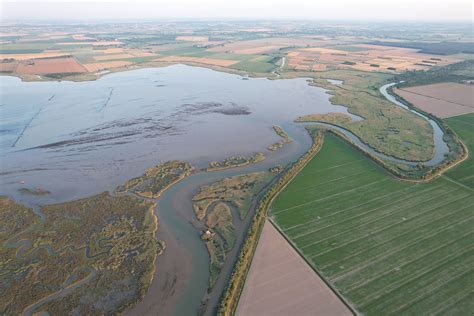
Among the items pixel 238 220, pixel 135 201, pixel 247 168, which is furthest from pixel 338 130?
pixel 135 201

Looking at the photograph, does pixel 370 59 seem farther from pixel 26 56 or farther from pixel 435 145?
pixel 26 56

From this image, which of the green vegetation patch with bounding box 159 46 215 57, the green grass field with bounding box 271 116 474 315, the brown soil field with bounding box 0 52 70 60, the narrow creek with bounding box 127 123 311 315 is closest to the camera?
the green grass field with bounding box 271 116 474 315

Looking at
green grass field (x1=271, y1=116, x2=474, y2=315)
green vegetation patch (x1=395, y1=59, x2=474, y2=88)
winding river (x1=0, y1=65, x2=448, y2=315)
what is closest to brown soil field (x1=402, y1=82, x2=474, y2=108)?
green vegetation patch (x1=395, y1=59, x2=474, y2=88)

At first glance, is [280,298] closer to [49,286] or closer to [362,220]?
[362,220]

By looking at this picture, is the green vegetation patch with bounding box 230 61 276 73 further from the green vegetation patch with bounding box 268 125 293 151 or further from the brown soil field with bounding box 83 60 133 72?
the green vegetation patch with bounding box 268 125 293 151

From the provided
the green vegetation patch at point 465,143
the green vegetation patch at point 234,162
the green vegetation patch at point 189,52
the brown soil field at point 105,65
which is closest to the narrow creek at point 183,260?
the green vegetation patch at point 234,162

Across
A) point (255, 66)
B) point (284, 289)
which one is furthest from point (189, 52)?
point (284, 289)
